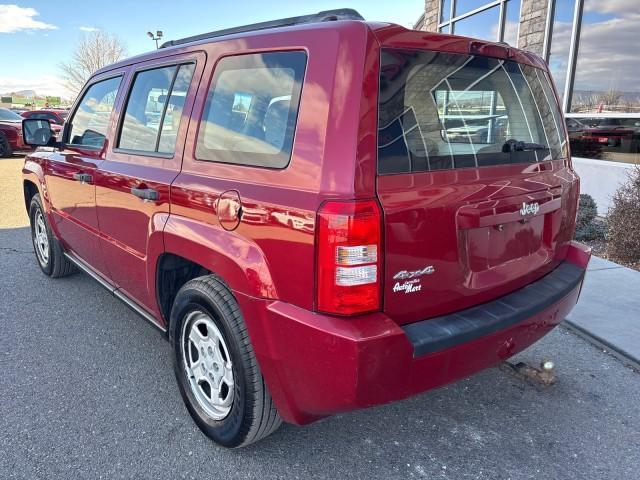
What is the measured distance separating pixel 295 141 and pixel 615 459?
213 cm

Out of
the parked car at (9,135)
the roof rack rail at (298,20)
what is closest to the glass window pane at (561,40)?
the roof rack rail at (298,20)

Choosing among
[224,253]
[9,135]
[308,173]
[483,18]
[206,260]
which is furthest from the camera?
[9,135]

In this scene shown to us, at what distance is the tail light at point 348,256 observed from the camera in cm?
177

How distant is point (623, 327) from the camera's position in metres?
3.76

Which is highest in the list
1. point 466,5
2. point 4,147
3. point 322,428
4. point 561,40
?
point 466,5

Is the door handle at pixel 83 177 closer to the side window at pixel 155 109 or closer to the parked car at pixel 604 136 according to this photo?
the side window at pixel 155 109

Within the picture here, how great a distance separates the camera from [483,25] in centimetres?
1032

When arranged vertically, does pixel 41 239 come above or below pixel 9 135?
below

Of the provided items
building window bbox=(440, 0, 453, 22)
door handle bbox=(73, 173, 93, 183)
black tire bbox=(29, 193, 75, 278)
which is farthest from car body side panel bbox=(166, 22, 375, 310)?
building window bbox=(440, 0, 453, 22)

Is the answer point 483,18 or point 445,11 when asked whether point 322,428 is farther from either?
point 445,11

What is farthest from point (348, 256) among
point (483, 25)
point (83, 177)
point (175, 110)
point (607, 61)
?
point (483, 25)

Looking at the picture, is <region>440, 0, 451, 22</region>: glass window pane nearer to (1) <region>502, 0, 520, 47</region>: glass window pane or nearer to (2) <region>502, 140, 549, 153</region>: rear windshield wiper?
(1) <region>502, 0, 520, 47</region>: glass window pane

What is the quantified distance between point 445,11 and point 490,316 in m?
11.7

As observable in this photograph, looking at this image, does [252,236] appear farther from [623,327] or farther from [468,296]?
[623,327]
